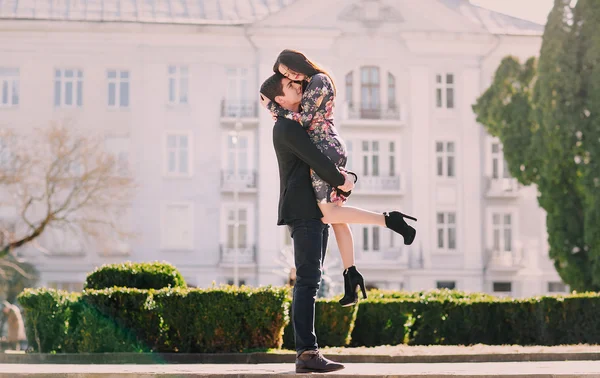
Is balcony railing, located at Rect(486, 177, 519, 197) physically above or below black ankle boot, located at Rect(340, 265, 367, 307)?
above

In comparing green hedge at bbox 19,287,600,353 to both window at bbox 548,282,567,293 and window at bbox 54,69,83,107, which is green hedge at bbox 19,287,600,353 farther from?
window at bbox 548,282,567,293

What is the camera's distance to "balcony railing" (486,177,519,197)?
45.3 m

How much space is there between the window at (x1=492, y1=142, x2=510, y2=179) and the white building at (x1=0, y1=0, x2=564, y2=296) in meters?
0.05

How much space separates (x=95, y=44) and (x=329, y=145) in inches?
1520

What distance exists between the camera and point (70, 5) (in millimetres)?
45688

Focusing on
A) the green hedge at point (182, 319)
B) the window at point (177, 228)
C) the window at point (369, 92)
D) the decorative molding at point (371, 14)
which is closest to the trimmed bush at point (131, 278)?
the green hedge at point (182, 319)

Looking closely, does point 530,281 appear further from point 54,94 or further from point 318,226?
point 318,226

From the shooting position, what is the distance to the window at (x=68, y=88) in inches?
1742

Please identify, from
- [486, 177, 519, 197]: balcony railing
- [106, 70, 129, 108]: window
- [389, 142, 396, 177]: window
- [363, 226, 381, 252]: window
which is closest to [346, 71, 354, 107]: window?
[389, 142, 396, 177]: window

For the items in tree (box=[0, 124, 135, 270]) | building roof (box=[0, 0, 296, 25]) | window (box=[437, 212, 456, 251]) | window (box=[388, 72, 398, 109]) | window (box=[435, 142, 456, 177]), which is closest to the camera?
tree (box=[0, 124, 135, 270])

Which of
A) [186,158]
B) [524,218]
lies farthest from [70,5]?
[524,218]

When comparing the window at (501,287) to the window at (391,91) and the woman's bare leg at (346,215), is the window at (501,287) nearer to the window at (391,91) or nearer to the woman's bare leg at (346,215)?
the window at (391,91)

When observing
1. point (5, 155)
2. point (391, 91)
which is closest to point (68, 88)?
point (5, 155)

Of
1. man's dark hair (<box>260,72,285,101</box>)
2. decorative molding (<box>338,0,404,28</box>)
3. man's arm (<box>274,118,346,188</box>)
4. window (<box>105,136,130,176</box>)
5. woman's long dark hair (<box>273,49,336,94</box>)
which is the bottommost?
man's arm (<box>274,118,346,188</box>)
